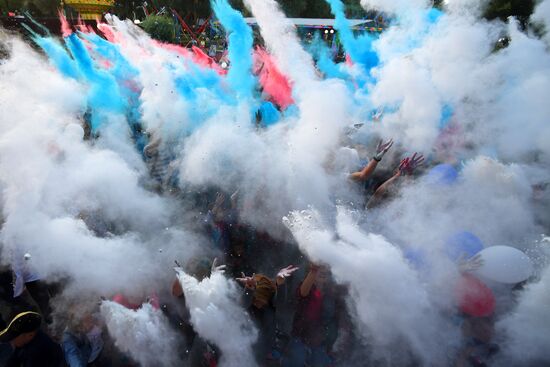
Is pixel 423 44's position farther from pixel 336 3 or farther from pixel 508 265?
pixel 508 265

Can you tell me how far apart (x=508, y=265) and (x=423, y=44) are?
4.74 m

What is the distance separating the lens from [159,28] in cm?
1767

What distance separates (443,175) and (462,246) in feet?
4.27

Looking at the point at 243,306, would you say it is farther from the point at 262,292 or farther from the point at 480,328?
the point at 480,328

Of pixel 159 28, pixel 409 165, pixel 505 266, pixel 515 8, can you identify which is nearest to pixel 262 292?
pixel 505 266

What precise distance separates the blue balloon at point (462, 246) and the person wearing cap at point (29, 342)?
3.37 meters

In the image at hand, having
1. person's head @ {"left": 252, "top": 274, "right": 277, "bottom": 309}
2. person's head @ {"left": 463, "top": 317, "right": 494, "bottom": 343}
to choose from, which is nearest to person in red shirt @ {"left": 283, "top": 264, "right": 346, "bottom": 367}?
person's head @ {"left": 252, "top": 274, "right": 277, "bottom": 309}

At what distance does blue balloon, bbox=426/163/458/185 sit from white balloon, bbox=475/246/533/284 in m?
1.50

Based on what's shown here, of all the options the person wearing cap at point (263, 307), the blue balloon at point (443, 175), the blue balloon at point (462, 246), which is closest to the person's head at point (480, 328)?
the blue balloon at point (462, 246)

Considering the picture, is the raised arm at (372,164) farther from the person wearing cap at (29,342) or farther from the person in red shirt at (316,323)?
the person wearing cap at (29,342)

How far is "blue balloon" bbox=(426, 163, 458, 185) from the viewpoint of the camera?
13.9 ft

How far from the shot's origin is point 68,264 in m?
3.39

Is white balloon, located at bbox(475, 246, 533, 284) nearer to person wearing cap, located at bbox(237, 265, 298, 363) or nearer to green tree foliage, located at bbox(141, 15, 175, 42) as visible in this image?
person wearing cap, located at bbox(237, 265, 298, 363)

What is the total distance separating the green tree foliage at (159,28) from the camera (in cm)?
1720
